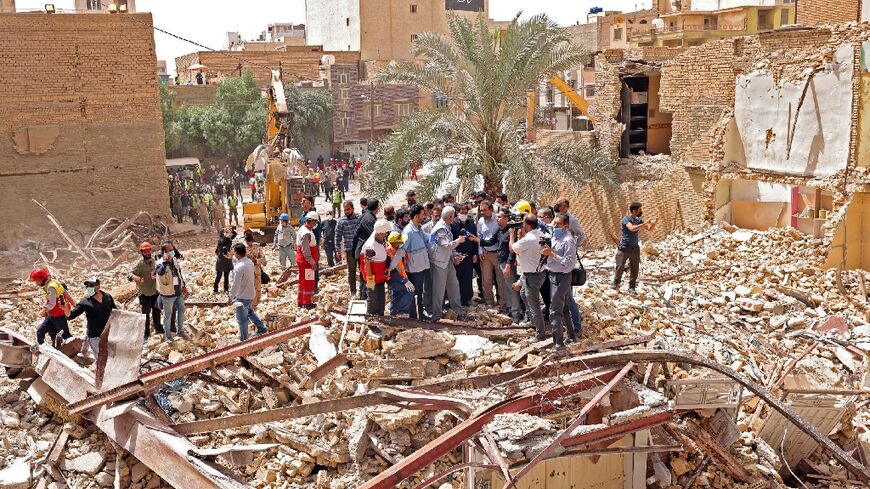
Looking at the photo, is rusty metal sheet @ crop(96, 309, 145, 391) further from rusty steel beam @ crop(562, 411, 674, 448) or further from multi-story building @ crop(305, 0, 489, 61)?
multi-story building @ crop(305, 0, 489, 61)

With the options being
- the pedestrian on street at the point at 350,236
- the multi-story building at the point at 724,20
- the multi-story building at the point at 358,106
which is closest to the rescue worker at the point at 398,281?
the pedestrian on street at the point at 350,236

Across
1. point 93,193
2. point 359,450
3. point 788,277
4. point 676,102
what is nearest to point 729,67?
point 676,102

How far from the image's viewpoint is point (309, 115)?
40.3m

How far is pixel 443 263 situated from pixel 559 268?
65.8 inches

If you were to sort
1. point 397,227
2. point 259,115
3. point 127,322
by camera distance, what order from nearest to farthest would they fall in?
point 127,322 < point 397,227 < point 259,115

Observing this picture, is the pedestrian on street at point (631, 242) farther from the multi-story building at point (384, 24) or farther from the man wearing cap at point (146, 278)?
the multi-story building at point (384, 24)

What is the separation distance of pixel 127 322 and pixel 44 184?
14633 mm

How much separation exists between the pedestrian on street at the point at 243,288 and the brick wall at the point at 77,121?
530 inches

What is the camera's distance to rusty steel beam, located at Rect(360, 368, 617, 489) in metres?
6.62

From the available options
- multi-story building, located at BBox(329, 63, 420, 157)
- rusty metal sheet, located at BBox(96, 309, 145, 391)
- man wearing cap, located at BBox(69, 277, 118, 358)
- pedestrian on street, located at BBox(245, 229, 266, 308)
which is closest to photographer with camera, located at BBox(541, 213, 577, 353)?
pedestrian on street, located at BBox(245, 229, 266, 308)

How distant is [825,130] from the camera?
15000mm

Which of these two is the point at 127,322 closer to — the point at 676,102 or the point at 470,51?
the point at 470,51

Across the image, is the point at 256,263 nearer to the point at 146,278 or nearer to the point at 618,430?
the point at 146,278

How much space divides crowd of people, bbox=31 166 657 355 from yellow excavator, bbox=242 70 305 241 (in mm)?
8018
